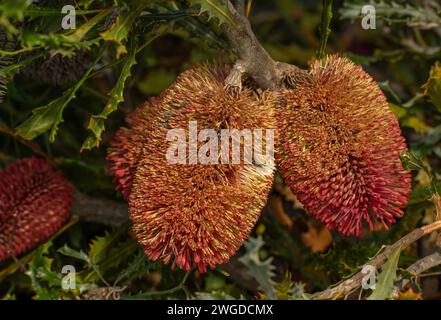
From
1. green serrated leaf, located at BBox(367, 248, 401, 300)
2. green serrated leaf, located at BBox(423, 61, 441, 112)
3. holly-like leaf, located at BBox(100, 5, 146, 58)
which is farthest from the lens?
green serrated leaf, located at BBox(423, 61, 441, 112)

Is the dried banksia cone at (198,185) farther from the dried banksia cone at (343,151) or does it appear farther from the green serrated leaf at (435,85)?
the green serrated leaf at (435,85)

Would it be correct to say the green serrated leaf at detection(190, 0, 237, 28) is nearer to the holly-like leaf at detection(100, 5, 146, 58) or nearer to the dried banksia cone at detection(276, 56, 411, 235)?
the holly-like leaf at detection(100, 5, 146, 58)

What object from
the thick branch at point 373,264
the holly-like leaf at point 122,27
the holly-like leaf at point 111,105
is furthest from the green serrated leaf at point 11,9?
the thick branch at point 373,264

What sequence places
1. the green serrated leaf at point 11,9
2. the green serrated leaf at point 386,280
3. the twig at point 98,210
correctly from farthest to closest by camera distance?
the twig at point 98,210 → the green serrated leaf at point 386,280 → the green serrated leaf at point 11,9

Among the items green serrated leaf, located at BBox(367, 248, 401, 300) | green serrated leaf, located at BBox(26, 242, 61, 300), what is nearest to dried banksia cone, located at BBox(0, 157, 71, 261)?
green serrated leaf, located at BBox(26, 242, 61, 300)

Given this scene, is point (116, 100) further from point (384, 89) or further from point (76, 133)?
point (76, 133)

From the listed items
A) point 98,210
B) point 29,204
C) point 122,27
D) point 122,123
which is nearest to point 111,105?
point 122,27

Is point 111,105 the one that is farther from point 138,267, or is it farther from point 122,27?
point 138,267
